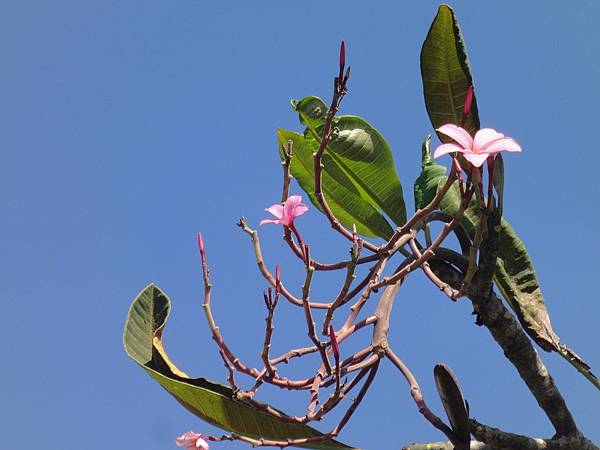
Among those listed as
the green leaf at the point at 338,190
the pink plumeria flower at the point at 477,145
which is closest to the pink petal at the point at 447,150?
the pink plumeria flower at the point at 477,145

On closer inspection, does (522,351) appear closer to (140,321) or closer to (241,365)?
(241,365)

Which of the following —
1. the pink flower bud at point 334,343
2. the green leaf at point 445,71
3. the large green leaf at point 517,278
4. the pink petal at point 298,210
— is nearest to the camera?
the pink flower bud at point 334,343

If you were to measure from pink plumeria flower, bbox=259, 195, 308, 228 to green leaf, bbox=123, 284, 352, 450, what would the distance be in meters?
0.32

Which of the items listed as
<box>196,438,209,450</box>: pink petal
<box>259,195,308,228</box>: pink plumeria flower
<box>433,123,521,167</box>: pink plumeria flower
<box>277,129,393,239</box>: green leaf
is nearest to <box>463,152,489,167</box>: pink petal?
<box>433,123,521,167</box>: pink plumeria flower

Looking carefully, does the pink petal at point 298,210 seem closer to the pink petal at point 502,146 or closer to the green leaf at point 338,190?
the pink petal at point 502,146

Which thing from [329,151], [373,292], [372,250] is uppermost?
[329,151]

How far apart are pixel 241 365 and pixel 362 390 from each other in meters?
0.22

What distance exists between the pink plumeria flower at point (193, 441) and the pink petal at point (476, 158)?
707 millimetres

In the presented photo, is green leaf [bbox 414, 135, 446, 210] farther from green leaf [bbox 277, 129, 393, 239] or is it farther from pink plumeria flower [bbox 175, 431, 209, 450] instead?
pink plumeria flower [bbox 175, 431, 209, 450]

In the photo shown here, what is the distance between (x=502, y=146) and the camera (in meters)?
1.35

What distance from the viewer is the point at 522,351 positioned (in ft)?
5.68

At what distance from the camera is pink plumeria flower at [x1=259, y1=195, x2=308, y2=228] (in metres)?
1.45

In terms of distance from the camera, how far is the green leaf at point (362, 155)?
1.84 m

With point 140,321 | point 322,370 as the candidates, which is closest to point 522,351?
point 322,370
